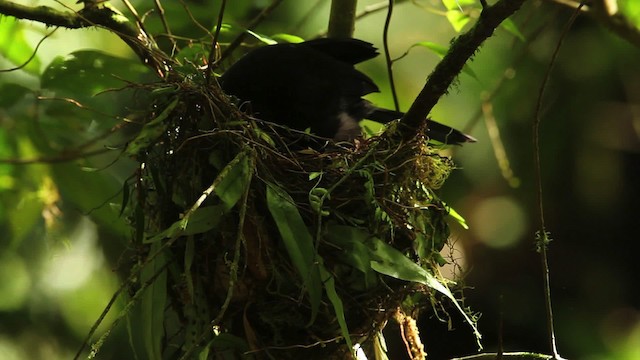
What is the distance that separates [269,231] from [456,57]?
43cm

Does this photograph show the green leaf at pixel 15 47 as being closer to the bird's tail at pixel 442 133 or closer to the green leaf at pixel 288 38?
the green leaf at pixel 288 38

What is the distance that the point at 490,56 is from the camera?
96.0 inches

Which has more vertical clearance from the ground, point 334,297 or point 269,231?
point 269,231

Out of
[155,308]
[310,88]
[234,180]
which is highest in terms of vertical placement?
[310,88]

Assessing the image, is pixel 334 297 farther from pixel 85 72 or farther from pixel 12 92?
pixel 12 92

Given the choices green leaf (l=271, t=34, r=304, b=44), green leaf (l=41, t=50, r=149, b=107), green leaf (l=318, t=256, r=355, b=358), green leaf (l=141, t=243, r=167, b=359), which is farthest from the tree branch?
green leaf (l=318, t=256, r=355, b=358)

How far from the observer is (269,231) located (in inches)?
54.5

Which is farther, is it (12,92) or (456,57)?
(12,92)

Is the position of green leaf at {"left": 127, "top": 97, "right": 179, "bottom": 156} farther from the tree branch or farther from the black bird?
the black bird

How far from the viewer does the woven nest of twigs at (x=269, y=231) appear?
52.6 inches

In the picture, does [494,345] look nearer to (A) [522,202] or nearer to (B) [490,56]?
(A) [522,202]

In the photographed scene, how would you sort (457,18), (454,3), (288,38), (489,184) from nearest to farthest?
1. (454,3)
2. (457,18)
3. (288,38)
4. (489,184)

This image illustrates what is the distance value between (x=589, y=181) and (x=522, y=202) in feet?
0.80

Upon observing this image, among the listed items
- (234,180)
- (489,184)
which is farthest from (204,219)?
(489,184)
